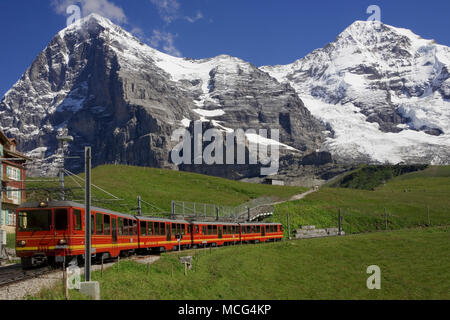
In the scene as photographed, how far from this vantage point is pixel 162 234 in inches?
1975

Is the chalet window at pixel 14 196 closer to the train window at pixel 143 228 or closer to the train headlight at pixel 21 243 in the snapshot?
the train window at pixel 143 228

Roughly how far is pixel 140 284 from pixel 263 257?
1013 inches

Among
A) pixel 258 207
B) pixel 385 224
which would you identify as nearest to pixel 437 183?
pixel 385 224

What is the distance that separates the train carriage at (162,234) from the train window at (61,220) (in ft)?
45.3

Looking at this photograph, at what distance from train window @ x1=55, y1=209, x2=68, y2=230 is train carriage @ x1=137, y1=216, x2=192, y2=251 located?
543 inches

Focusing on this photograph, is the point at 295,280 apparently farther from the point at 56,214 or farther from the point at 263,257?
the point at 56,214

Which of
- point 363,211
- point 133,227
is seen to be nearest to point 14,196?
point 133,227

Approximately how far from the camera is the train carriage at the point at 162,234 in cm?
4584

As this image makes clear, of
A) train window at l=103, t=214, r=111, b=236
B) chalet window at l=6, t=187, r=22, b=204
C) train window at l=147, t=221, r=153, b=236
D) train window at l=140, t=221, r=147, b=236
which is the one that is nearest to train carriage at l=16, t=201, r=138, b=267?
train window at l=103, t=214, r=111, b=236

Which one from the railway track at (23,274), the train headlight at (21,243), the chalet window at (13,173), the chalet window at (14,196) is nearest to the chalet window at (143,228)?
the railway track at (23,274)

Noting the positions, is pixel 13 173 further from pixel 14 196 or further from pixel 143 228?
pixel 143 228

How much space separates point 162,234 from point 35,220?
19536mm
